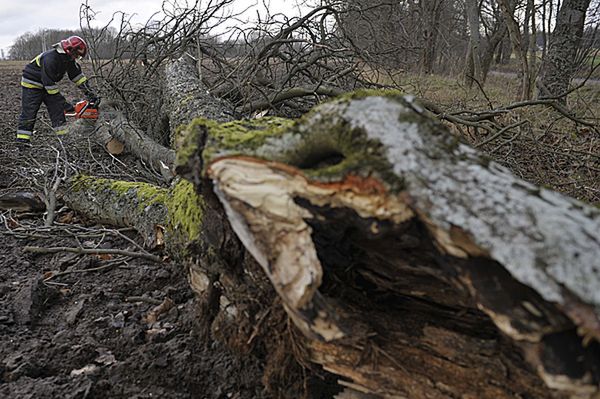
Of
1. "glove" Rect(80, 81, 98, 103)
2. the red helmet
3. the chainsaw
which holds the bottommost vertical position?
the chainsaw

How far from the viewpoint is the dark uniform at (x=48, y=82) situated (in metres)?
6.54

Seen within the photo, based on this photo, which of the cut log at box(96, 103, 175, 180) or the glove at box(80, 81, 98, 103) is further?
the glove at box(80, 81, 98, 103)

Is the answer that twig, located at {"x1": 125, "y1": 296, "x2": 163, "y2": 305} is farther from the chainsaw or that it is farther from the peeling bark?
the chainsaw

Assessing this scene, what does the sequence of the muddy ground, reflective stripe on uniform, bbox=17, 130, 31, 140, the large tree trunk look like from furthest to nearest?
the large tree trunk, reflective stripe on uniform, bbox=17, 130, 31, 140, the muddy ground

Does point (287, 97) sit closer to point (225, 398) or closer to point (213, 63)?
point (213, 63)

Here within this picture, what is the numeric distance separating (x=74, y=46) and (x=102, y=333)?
17.0 ft

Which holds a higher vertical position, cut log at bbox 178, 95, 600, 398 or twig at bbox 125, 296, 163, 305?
cut log at bbox 178, 95, 600, 398

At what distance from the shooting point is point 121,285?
9.86ft

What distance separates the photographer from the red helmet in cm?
645

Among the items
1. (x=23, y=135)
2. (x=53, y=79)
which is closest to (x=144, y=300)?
(x=23, y=135)

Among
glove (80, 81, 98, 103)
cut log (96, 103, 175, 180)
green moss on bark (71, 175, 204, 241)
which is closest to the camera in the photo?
green moss on bark (71, 175, 204, 241)

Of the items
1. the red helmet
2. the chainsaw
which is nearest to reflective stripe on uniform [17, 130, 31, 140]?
the chainsaw

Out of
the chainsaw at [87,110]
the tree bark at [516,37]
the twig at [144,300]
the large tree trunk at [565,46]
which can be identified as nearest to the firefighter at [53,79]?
the chainsaw at [87,110]

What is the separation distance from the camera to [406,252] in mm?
1513
